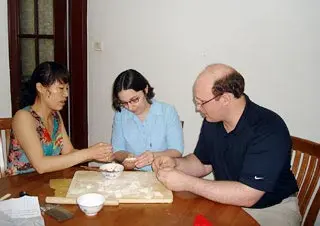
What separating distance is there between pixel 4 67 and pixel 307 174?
8.84 ft

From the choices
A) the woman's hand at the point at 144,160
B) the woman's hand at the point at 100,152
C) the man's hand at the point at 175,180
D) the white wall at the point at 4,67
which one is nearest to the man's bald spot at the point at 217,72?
the man's hand at the point at 175,180

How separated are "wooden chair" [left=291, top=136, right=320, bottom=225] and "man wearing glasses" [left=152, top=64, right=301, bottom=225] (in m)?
0.17

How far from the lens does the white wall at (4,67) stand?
10.6ft

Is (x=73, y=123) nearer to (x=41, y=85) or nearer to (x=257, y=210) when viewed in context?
(x=41, y=85)

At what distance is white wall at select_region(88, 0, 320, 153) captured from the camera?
250cm

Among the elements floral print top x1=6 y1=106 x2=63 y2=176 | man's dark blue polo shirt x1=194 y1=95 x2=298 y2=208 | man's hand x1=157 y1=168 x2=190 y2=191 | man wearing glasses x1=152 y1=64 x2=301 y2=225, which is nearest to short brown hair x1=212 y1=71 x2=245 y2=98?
man wearing glasses x1=152 y1=64 x2=301 y2=225

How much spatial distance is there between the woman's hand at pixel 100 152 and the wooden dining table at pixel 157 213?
0.34 metres

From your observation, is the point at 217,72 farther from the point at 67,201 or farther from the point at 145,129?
the point at 67,201

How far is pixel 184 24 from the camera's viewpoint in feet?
9.38

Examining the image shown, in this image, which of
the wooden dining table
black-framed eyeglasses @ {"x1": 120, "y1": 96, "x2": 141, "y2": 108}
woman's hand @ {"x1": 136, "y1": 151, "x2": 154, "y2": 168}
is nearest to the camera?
the wooden dining table

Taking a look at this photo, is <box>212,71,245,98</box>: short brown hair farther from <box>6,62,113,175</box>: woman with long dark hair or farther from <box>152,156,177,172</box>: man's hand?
<box>6,62,113,175</box>: woman with long dark hair

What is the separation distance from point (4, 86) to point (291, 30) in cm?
249

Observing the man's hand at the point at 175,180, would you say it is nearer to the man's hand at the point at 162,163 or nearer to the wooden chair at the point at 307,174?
the man's hand at the point at 162,163

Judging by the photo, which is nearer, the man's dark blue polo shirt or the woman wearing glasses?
the man's dark blue polo shirt
